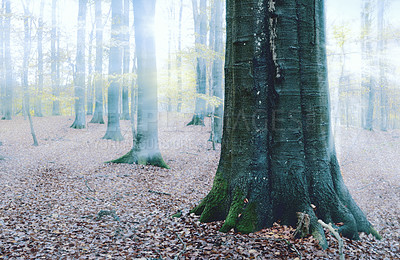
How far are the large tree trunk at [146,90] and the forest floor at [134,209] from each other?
59 centimetres

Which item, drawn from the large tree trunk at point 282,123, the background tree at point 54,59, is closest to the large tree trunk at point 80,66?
the background tree at point 54,59

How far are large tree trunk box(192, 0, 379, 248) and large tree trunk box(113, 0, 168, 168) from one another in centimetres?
597

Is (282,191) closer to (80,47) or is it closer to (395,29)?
(80,47)

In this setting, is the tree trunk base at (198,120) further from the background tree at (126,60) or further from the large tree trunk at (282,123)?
the large tree trunk at (282,123)

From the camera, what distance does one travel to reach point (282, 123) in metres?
3.60

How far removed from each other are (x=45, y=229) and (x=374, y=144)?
18876mm

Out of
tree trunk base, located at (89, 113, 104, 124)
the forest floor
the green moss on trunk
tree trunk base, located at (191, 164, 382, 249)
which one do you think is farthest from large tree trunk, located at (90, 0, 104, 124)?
tree trunk base, located at (191, 164, 382, 249)

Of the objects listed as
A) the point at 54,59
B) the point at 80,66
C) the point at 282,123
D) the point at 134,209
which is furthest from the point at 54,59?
the point at 282,123

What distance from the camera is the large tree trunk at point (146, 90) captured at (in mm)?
9234

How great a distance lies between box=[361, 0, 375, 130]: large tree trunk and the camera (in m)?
16.9

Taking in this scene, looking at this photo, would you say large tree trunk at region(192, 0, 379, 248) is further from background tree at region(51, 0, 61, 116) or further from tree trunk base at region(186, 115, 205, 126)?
tree trunk base at region(186, 115, 205, 126)

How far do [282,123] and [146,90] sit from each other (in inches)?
265

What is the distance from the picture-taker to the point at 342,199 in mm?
3732

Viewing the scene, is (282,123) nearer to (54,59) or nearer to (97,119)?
(54,59)
